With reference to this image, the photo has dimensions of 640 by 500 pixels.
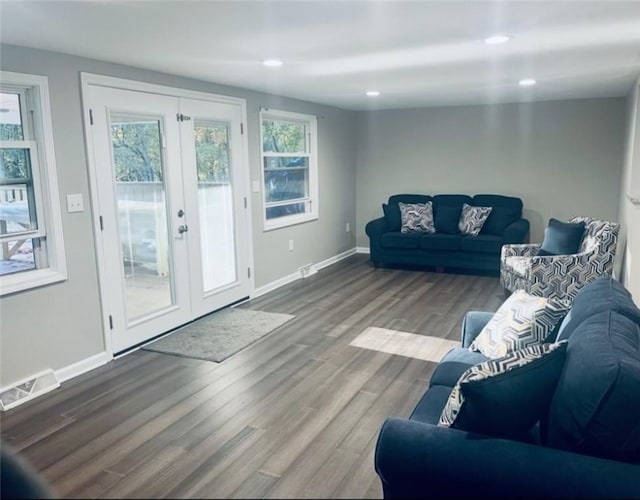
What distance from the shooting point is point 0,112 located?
10.4 ft

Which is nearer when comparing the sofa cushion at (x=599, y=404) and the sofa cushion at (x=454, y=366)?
the sofa cushion at (x=599, y=404)

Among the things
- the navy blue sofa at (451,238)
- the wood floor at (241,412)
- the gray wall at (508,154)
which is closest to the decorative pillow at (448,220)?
the navy blue sofa at (451,238)

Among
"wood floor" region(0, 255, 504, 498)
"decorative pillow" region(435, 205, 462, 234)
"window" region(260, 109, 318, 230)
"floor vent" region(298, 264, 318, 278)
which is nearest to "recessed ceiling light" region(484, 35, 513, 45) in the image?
"wood floor" region(0, 255, 504, 498)

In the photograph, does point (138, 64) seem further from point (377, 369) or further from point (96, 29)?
point (377, 369)

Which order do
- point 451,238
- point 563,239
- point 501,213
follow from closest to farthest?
point 563,239, point 451,238, point 501,213

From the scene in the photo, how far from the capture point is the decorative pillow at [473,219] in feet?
21.5

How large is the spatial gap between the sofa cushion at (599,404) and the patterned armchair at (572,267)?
3.44m

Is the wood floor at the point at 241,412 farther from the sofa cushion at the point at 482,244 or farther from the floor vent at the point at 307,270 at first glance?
the sofa cushion at the point at 482,244

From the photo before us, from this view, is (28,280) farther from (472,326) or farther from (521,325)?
(521,325)

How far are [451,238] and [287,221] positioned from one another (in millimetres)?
2082

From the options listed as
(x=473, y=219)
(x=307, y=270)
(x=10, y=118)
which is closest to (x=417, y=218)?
(x=473, y=219)

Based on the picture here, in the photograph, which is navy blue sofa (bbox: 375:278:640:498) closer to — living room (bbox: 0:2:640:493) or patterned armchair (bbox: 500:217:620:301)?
living room (bbox: 0:2:640:493)

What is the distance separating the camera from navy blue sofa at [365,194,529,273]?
247 inches

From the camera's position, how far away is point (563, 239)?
200 inches
